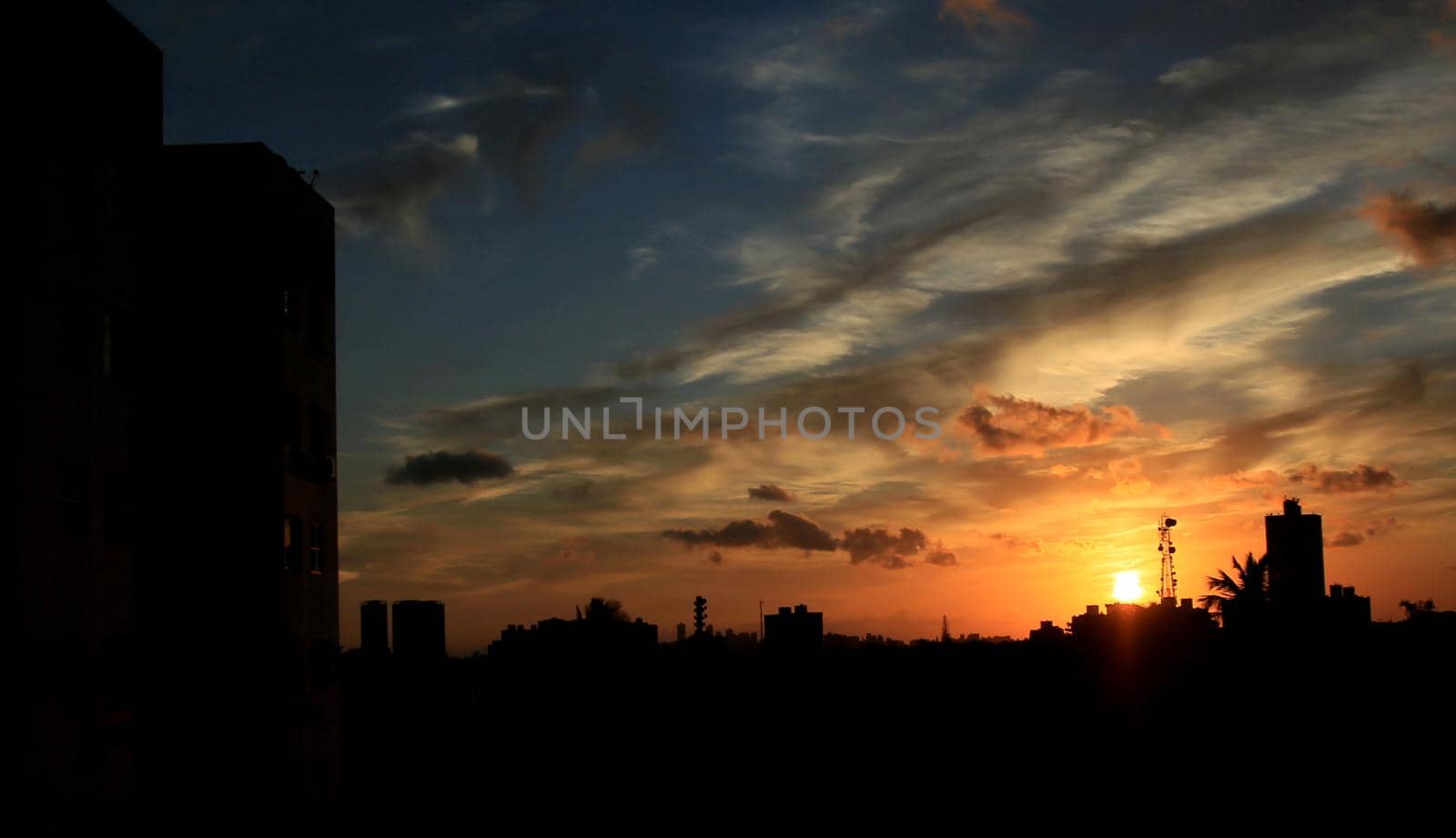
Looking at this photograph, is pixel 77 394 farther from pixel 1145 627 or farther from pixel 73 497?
pixel 1145 627

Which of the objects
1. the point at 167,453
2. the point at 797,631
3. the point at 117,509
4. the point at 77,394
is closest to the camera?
the point at 77,394

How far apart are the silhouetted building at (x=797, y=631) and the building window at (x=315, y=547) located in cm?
2570

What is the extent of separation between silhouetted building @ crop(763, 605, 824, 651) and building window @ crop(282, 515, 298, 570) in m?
27.4

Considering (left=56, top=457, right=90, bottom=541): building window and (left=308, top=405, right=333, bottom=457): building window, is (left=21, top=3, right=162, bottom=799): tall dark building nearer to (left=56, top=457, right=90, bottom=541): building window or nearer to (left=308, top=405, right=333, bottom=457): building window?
(left=56, top=457, right=90, bottom=541): building window

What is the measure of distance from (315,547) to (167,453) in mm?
4588

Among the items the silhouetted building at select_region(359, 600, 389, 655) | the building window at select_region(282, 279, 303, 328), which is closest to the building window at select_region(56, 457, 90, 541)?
the building window at select_region(282, 279, 303, 328)

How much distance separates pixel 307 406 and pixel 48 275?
11.5 meters

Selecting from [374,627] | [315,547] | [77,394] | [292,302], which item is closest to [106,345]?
[77,394]

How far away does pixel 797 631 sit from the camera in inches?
2350

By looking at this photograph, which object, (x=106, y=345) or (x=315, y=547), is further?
(x=315, y=547)

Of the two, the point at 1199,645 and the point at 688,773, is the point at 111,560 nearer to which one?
the point at 688,773

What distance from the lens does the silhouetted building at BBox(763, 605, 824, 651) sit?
59062 millimetres

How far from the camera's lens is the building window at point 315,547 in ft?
121

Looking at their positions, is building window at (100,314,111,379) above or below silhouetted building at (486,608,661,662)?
above
